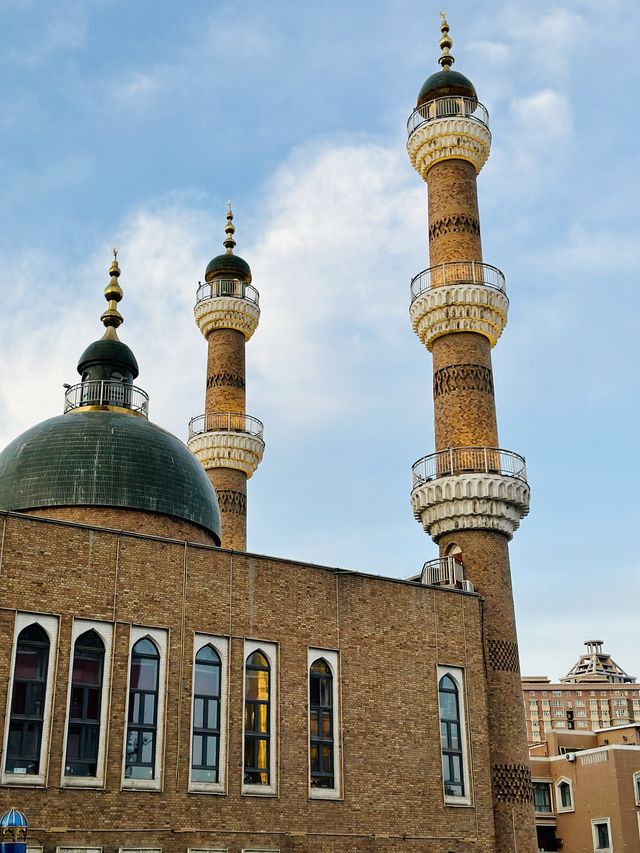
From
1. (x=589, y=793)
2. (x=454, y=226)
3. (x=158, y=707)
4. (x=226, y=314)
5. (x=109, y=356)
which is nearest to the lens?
(x=158, y=707)

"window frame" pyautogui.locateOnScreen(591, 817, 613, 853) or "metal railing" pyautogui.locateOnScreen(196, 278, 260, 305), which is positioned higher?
"metal railing" pyautogui.locateOnScreen(196, 278, 260, 305)

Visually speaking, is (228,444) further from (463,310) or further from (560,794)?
(560,794)

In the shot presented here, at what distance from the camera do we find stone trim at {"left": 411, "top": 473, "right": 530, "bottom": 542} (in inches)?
946

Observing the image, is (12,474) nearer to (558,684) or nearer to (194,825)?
(194,825)

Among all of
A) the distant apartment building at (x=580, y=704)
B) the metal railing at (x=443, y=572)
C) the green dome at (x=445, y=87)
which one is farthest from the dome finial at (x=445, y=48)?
the distant apartment building at (x=580, y=704)

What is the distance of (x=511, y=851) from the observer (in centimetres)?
2125

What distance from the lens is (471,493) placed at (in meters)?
24.0

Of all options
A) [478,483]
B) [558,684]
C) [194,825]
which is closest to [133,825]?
[194,825]

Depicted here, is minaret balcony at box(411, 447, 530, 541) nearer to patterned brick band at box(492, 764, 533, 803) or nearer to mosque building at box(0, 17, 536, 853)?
mosque building at box(0, 17, 536, 853)

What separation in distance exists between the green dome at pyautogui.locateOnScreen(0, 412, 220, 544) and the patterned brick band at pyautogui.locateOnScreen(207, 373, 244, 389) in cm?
983

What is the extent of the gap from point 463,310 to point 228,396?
10.0 metres

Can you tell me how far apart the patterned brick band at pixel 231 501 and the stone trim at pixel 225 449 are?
2.60 feet

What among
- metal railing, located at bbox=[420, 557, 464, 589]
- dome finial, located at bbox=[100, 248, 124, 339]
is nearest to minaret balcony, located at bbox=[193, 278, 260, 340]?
dome finial, located at bbox=[100, 248, 124, 339]

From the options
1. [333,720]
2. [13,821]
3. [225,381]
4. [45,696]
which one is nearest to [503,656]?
[333,720]
